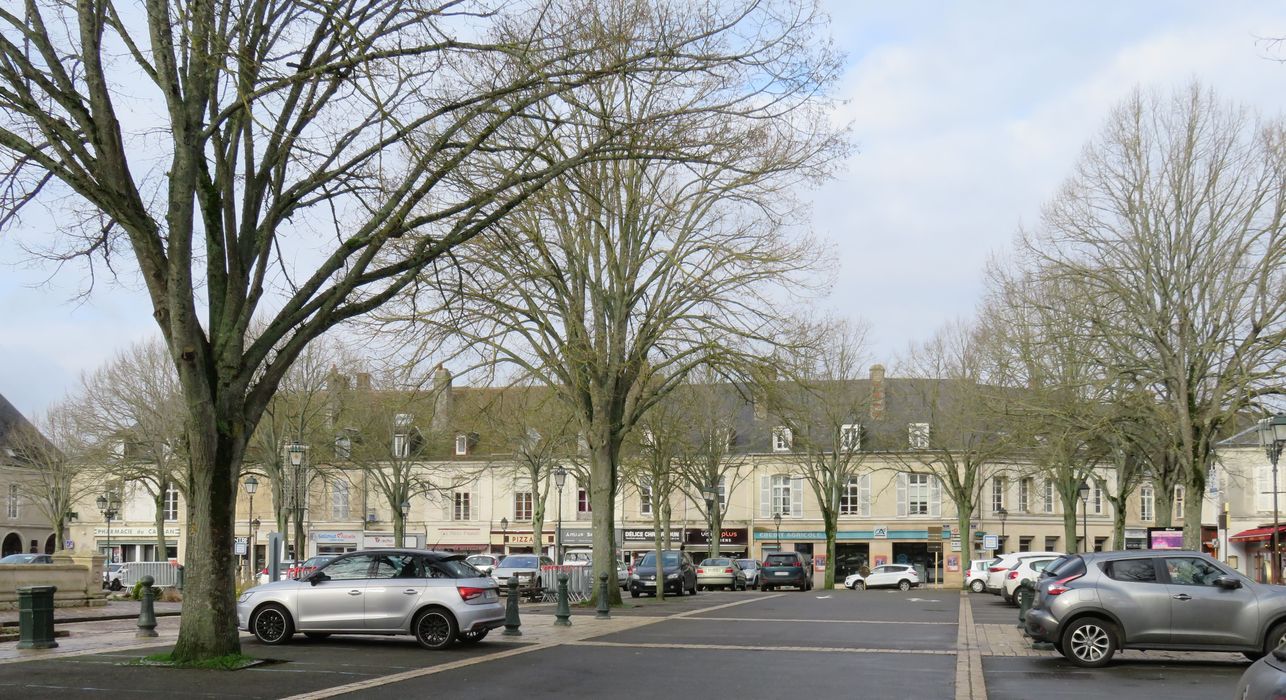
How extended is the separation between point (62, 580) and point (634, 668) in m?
18.8

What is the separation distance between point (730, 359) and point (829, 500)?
29.3m

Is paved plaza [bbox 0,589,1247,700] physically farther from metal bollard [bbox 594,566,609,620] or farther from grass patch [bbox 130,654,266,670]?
metal bollard [bbox 594,566,609,620]

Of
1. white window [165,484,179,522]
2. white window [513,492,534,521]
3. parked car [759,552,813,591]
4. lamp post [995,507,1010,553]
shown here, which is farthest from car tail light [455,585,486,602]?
white window [165,484,179,522]

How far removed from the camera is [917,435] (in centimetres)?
5500

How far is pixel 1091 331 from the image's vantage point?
32469 millimetres

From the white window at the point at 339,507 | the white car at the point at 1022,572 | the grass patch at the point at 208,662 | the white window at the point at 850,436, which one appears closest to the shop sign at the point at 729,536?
the white window at the point at 850,436

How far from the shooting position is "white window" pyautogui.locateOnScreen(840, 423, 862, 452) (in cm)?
5519

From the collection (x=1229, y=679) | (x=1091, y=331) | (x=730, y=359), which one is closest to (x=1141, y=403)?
(x=1091, y=331)

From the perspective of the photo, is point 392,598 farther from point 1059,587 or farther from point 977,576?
point 977,576

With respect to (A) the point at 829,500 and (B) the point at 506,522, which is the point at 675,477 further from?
(B) the point at 506,522

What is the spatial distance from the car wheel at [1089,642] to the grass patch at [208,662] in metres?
9.89

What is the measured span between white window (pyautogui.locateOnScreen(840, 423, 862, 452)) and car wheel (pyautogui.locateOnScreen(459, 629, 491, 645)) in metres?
37.8

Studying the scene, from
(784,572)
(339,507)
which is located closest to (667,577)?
(784,572)

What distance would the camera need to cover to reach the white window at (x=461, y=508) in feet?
241
